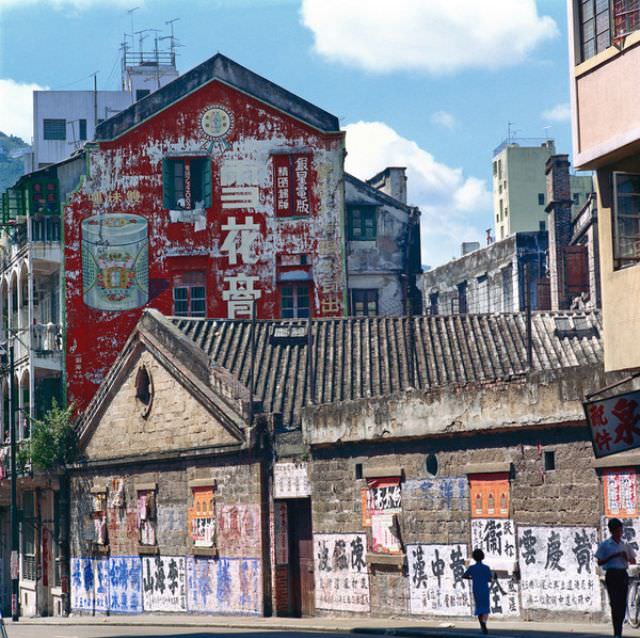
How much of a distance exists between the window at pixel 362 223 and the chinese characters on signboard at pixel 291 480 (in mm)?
19590

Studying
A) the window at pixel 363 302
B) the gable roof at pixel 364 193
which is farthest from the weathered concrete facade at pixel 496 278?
the window at pixel 363 302

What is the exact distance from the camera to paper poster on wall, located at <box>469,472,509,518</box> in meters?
26.2

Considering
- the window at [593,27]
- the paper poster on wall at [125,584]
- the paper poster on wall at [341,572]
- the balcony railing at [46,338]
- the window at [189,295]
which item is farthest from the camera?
the window at [189,295]

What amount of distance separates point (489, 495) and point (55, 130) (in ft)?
225

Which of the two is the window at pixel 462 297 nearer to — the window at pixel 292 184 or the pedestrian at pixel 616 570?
the window at pixel 292 184

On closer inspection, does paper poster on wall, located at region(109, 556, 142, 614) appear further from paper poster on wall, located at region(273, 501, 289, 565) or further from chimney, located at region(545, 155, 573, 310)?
chimney, located at region(545, 155, 573, 310)

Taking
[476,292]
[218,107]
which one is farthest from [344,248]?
[476,292]

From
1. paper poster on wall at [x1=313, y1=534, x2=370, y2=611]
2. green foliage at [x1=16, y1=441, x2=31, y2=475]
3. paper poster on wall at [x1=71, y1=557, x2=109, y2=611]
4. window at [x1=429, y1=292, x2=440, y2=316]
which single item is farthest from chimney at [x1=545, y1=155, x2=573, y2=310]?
paper poster on wall at [x1=313, y1=534, x2=370, y2=611]

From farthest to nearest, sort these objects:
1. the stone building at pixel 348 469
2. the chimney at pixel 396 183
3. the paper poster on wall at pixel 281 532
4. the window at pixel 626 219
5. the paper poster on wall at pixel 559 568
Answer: the chimney at pixel 396 183
the paper poster on wall at pixel 281 532
the stone building at pixel 348 469
the paper poster on wall at pixel 559 568
the window at pixel 626 219

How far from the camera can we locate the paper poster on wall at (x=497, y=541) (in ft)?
85.2

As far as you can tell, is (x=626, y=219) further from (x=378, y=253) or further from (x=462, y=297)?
(x=462, y=297)

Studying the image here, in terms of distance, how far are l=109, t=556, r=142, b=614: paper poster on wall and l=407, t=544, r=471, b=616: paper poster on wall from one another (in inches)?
495

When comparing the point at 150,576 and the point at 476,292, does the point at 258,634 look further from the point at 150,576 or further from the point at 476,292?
the point at 476,292

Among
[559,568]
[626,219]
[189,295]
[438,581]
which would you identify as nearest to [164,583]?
[438,581]
